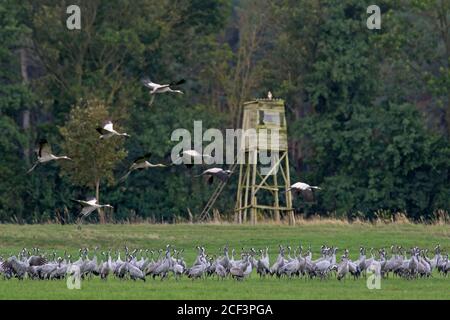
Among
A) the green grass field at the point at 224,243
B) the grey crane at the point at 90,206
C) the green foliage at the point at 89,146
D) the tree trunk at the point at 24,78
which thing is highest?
the tree trunk at the point at 24,78

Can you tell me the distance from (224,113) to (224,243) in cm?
2835

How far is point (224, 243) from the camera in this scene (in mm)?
48438

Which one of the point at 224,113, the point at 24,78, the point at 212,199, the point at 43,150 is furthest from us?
the point at 224,113

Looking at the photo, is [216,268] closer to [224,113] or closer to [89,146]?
[89,146]

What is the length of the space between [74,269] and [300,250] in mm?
8979

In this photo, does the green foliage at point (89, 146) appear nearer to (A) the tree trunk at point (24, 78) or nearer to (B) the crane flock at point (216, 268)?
(A) the tree trunk at point (24, 78)

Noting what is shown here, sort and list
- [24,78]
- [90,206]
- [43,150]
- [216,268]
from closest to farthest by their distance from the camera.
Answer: [216,268] → [43,150] → [90,206] → [24,78]

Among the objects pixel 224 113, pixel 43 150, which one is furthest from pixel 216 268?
pixel 224 113

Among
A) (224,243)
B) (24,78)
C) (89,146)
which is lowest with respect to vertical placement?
(224,243)

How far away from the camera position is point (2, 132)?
69625mm

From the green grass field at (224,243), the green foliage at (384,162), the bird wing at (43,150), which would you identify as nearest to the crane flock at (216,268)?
the green grass field at (224,243)

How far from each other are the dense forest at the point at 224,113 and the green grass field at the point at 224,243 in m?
14.2

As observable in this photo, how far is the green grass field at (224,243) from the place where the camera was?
32.9 m
